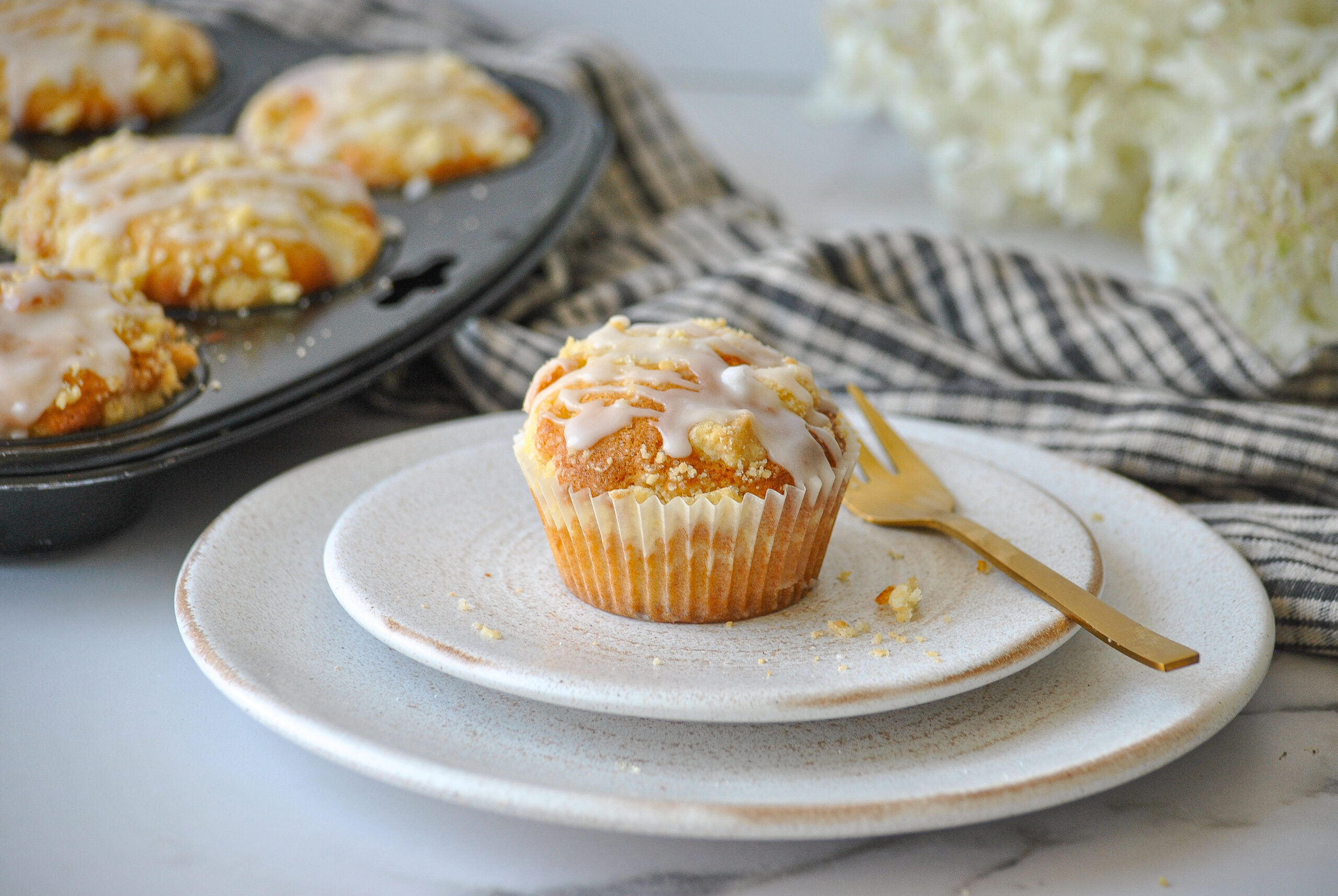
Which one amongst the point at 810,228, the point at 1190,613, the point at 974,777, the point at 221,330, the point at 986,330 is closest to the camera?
the point at 974,777

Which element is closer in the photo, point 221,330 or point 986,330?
point 221,330

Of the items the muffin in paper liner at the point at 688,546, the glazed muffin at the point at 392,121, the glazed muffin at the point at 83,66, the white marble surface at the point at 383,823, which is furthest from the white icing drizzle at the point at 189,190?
the muffin in paper liner at the point at 688,546

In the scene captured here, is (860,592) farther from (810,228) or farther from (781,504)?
(810,228)

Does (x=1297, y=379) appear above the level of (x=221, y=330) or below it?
above

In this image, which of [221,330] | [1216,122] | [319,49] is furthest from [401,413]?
[1216,122]

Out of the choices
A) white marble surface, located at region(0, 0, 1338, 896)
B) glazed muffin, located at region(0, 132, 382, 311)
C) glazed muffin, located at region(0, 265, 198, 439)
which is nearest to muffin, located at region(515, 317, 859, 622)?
white marble surface, located at region(0, 0, 1338, 896)

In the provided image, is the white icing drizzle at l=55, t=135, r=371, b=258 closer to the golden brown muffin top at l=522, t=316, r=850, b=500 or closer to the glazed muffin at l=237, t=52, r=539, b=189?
the glazed muffin at l=237, t=52, r=539, b=189

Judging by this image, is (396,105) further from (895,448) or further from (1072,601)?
(1072,601)
